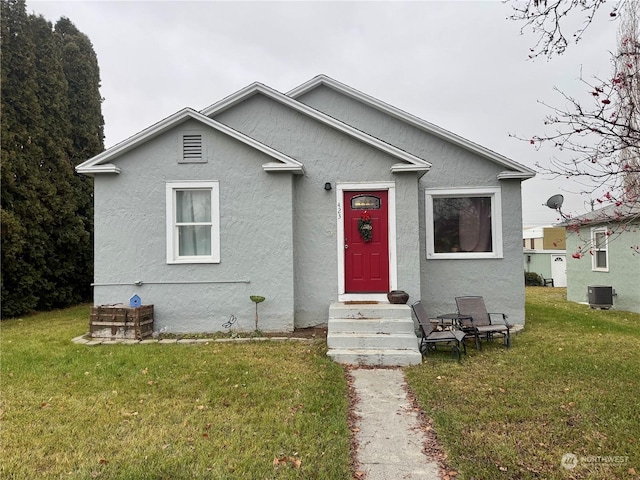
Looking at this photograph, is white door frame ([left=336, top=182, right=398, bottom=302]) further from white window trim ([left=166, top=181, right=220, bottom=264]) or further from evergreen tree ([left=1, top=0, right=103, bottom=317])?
evergreen tree ([left=1, top=0, right=103, bottom=317])

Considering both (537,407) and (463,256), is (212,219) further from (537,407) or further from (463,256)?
(537,407)

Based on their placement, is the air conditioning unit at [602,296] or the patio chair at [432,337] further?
the air conditioning unit at [602,296]

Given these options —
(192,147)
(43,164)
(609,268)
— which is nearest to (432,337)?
(192,147)

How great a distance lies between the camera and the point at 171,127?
7.80 m

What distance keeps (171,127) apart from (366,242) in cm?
461

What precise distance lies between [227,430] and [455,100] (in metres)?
14.2

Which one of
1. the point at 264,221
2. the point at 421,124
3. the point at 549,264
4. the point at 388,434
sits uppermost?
the point at 421,124

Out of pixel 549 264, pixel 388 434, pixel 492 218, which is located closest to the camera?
pixel 388 434

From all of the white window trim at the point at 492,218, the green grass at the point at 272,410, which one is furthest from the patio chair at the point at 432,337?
the white window trim at the point at 492,218

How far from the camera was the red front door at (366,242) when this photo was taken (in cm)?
820

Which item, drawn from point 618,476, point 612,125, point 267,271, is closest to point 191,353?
point 267,271

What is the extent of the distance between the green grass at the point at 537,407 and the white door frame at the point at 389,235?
6.89 ft

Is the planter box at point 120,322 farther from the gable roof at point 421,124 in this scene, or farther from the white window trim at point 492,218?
the gable roof at point 421,124

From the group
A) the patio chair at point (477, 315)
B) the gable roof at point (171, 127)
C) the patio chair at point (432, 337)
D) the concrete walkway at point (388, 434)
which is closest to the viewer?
the concrete walkway at point (388, 434)
